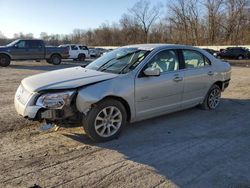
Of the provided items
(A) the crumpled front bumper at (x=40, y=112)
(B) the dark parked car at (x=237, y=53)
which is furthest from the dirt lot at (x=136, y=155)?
(B) the dark parked car at (x=237, y=53)

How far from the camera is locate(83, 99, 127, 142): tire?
5340 mm

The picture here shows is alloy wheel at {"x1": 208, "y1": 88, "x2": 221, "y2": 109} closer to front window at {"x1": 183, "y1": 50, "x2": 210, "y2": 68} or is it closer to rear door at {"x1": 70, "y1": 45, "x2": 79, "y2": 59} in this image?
front window at {"x1": 183, "y1": 50, "x2": 210, "y2": 68}

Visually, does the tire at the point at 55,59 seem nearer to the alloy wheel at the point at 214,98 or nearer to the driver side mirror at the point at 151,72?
the alloy wheel at the point at 214,98

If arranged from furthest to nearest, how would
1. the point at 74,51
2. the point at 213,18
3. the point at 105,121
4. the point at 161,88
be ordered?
the point at 213,18 → the point at 74,51 → the point at 161,88 → the point at 105,121

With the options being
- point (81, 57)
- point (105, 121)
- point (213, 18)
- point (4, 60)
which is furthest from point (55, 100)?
point (213, 18)

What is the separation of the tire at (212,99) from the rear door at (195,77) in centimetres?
23

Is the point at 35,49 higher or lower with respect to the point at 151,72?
higher

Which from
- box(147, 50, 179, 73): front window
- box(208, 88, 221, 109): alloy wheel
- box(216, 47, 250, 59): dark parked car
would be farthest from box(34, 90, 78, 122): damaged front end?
box(216, 47, 250, 59): dark parked car

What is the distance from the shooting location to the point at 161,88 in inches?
249

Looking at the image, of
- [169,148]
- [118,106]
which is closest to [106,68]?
[118,106]

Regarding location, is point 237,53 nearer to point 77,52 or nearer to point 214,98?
point 77,52

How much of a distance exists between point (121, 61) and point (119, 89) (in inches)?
38.0

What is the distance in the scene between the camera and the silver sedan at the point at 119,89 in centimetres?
523

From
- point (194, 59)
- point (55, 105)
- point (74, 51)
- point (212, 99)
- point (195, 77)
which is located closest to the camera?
point (55, 105)
